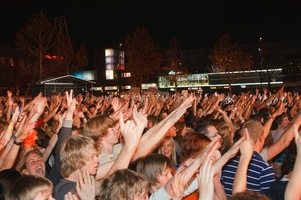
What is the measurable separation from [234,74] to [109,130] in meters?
51.3

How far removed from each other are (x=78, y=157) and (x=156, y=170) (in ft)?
2.43

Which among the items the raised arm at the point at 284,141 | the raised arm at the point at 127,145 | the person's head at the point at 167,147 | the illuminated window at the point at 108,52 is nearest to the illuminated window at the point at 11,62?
the illuminated window at the point at 108,52

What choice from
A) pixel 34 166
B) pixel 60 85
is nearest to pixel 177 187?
pixel 34 166

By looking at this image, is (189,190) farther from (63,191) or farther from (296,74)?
(296,74)

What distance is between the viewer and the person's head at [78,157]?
12.1ft

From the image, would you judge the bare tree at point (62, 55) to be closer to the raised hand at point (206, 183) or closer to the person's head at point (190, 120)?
the person's head at point (190, 120)

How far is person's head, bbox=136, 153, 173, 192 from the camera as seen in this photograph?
3.68 meters

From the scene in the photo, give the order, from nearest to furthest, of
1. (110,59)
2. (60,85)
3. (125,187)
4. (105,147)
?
(125,187), (105,147), (60,85), (110,59)

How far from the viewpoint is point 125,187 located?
294 cm

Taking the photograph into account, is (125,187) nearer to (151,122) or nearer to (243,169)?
(243,169)

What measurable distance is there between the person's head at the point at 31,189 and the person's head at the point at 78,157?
0.49 meters

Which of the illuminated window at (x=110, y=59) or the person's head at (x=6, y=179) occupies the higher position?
the illuminated window at (x=110, y=59)

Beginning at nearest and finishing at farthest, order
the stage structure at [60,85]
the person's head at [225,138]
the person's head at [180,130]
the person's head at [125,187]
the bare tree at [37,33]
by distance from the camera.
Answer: the person's head at [125,187], the person's head at [225,138], the person's head at [180,130], the stage structure at [60,85], the bare tree at [37,33]

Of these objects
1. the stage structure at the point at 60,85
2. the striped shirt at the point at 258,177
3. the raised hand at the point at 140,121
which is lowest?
the striped shirt at the point at 258,177
